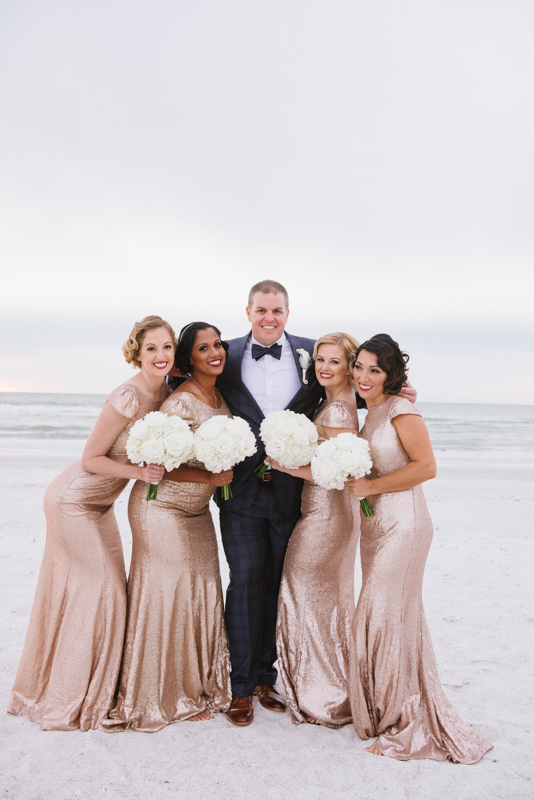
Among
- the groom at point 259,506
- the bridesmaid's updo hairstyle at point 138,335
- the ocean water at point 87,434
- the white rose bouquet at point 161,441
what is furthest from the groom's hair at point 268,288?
the ocean water at point 87,434

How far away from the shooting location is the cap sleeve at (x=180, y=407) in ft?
12.0

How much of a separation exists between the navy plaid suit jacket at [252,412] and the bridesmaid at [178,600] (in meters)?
0.20

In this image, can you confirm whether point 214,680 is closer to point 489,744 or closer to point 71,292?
point 489,744

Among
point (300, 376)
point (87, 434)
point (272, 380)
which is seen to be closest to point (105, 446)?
point (272, 380)

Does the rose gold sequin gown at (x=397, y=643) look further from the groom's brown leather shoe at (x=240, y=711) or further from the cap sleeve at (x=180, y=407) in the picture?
the cap sleeve at (x=180, y=407)

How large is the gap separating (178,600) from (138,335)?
1956mm

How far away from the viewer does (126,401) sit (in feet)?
11.8

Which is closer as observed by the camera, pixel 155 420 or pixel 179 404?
pixel 155 420

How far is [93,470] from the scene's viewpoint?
3541 mm

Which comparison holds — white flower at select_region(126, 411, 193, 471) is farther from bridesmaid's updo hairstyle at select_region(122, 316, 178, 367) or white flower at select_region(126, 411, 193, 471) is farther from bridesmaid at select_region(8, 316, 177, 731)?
bridesmaid's updo hairstyle at select_region(122, 316, 178, 367)

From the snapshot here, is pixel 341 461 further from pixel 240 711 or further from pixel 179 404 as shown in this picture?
pixel 240 711

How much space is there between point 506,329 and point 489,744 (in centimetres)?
3268

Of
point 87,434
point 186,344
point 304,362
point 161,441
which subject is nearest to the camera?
point 161,441

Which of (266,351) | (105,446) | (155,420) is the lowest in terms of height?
(105,446)
